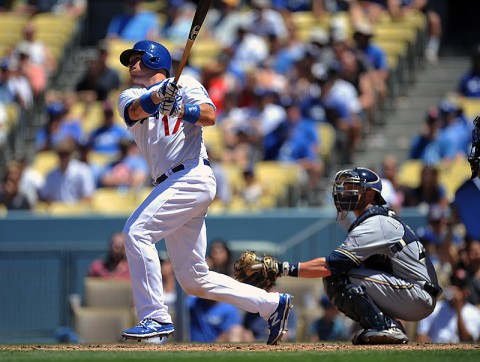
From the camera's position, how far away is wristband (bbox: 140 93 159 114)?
24.7 ft

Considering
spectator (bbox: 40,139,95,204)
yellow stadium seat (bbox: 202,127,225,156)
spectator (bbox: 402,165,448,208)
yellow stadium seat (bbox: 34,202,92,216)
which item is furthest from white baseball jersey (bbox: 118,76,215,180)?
yellow stadium seat (bbox: 202,127,225,156)

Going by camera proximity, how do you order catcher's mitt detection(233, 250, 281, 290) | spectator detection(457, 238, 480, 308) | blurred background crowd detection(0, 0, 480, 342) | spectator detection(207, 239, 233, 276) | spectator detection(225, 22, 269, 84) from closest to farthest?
catcher's mitt detection(233, 250, 281, 290) < spectator detection(457, 238, 480, 308) < spectator detection(207, 239, 233, 276) < blurred background crowd detection(0, 0, 480, 342) < spectator detection(225, 22, 269, 84)

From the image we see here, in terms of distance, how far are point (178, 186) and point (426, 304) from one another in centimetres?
178

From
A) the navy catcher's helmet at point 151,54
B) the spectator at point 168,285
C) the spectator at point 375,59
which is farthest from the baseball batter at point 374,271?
the spectator at point 375,59

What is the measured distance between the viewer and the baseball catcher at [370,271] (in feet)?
25.7

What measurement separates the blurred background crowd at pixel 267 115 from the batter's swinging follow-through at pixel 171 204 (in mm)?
3190

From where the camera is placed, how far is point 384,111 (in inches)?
639

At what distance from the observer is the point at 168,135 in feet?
25.8

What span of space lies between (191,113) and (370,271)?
1.57m

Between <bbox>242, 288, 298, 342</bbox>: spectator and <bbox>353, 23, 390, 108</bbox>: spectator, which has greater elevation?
<bbox>353, 23, 390, 108</bbox>: spectator

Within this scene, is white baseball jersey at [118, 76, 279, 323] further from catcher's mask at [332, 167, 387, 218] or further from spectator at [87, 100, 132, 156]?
spectator at [87, 100, 132, 156]

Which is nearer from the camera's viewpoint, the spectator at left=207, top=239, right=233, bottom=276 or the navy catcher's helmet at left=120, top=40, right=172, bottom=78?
the navy catcher's helmet at left=120, top=40, right=172, bottom=78

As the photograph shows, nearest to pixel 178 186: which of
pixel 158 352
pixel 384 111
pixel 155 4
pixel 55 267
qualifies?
pixel 158 352

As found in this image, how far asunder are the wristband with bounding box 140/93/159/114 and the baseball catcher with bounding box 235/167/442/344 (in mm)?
1184
